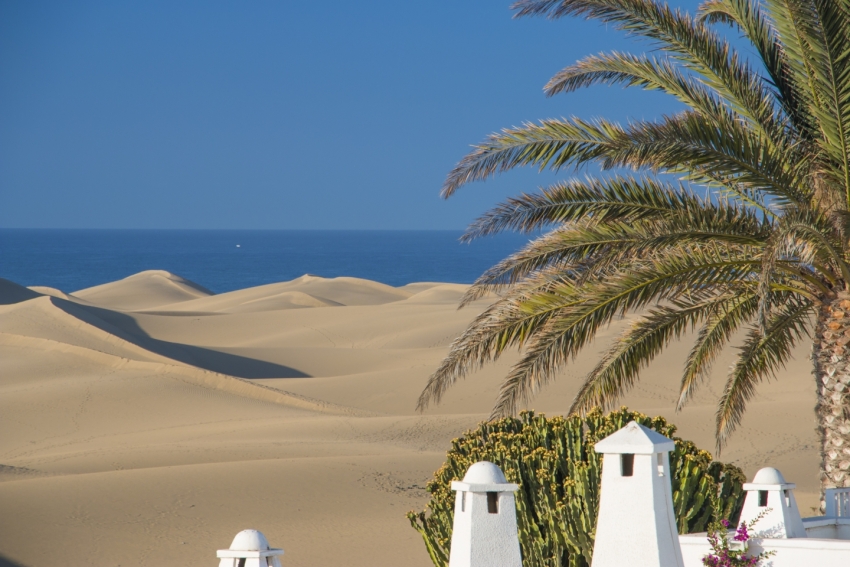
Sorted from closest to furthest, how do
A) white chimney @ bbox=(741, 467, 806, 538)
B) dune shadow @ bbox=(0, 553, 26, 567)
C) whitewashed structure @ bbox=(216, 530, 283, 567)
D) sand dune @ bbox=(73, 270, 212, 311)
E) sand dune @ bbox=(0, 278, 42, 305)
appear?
whitewashed structure @ bbox=(216, 530, 283, 567) < white chimney @ bbox=(741, 467, 806, 538) < dune shadow @ bbox=(0, 553, 26, 567) < sand dune @ bbox=(0, 278, 42, 305) < sand dune @ bbox=(73, 270, 212, 311)

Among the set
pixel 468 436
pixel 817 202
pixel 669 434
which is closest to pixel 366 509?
pixel 468 436

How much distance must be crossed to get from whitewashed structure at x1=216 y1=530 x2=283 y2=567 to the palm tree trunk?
5.61m

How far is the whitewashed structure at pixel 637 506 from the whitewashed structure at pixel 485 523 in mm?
443

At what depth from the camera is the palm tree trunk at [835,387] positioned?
887 centimetres

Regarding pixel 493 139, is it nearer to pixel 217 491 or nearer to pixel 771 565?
pixel 771 565

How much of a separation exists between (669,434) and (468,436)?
2302mm

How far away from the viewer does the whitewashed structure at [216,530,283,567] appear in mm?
5449

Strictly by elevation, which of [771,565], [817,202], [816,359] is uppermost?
[817,202]

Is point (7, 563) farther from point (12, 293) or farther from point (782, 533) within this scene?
point (12, 293)

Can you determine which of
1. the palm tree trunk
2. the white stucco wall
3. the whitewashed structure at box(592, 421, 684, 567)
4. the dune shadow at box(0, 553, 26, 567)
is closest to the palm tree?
the palm tree trunk

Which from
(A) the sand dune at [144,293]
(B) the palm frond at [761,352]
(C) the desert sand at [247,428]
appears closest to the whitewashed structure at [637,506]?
(B) the palm frond at [761,352]

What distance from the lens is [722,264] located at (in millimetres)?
8852

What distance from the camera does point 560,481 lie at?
9.51 meters

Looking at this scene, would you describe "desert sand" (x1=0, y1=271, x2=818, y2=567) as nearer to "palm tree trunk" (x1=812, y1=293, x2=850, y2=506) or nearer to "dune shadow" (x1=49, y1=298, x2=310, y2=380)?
"dune shadow" (x1=49, y1=298, x2=310, y2=380)
